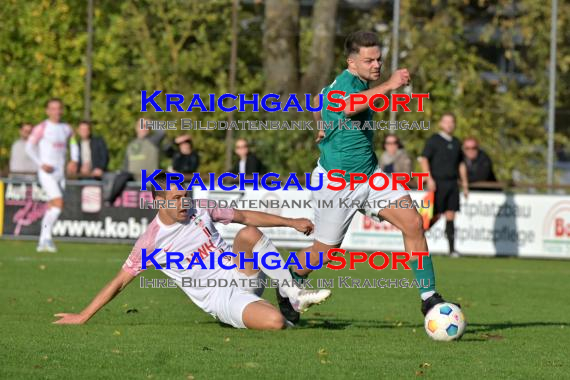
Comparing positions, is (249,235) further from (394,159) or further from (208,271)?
(394,159)

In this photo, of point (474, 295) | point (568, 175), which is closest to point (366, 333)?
point (474, 295)

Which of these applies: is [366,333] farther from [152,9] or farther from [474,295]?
[152,9]

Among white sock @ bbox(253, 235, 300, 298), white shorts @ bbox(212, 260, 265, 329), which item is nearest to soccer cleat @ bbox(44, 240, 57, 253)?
white sock @ bbox(253, 235, 300, 298)

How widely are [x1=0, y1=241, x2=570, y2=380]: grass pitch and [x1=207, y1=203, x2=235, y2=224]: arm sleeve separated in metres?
0.89

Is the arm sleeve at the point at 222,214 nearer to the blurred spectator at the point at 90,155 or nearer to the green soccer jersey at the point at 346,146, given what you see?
the green soccer jersey at the point at 346,146

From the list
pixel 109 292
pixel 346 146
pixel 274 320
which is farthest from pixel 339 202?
pixel 109 292

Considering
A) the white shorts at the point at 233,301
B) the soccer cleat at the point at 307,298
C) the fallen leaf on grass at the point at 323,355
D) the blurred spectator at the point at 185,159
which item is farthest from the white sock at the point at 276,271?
the blurred spectator at the point at 185,159

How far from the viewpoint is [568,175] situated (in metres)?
34.8

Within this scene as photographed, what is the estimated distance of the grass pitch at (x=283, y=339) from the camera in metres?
8.34

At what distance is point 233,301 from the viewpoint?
34.9 ft

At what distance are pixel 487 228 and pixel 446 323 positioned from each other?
14.1 meters

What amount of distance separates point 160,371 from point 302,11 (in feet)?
107

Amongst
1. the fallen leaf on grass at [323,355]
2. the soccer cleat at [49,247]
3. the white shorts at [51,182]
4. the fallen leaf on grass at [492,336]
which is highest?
the white shorts at [51,182]

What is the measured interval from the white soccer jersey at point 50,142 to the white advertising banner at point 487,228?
12.8 feet
